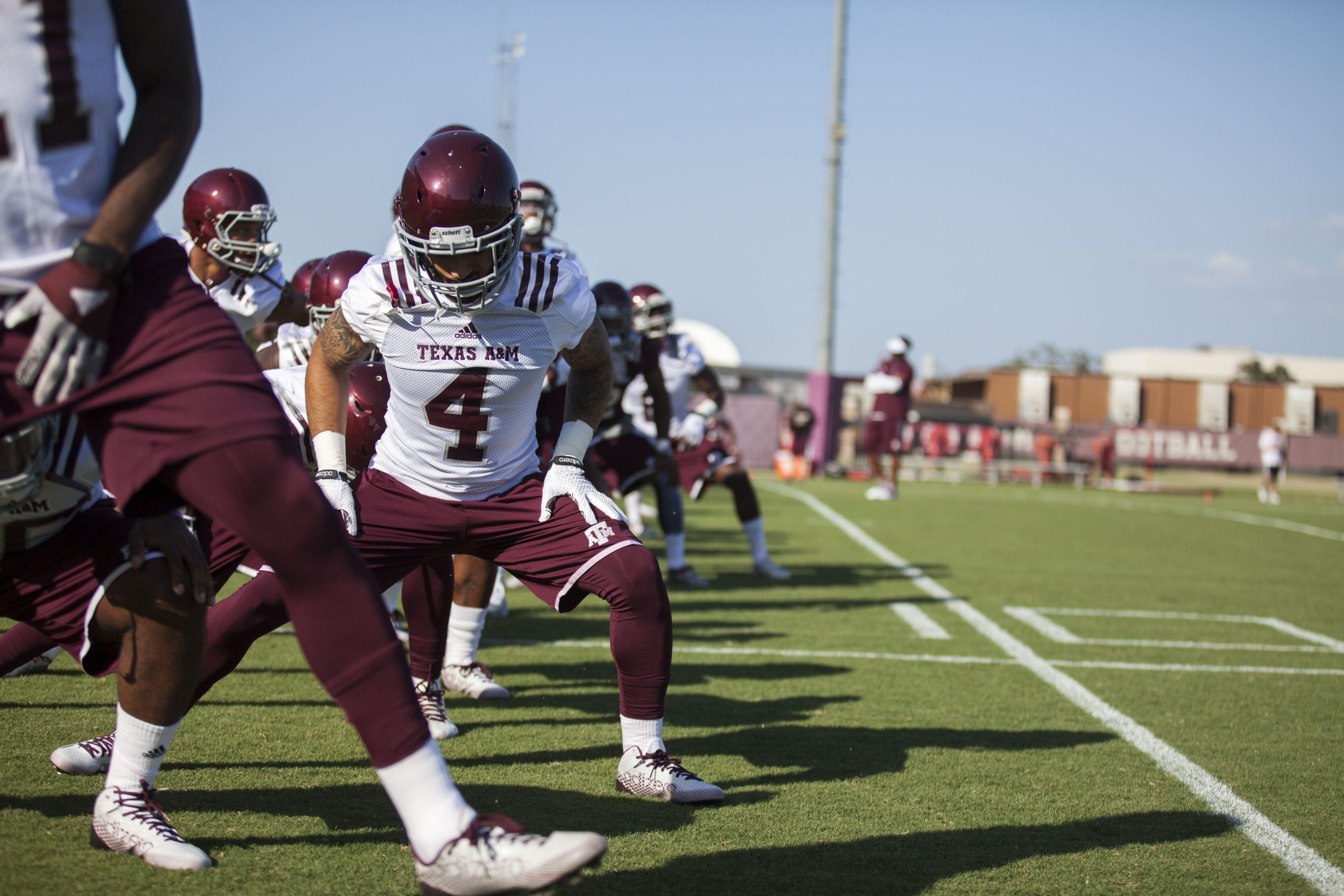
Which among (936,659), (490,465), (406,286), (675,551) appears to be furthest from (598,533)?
(675,551)

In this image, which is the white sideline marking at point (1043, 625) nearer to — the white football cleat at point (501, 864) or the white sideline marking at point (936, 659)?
the white sideline marking at point (936, 659)

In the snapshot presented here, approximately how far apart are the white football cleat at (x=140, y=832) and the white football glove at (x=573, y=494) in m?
1.39

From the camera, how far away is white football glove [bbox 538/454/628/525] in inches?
148

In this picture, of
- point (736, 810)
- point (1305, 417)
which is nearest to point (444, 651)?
point (736, 810)

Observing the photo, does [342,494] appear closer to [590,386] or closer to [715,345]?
[590,386]

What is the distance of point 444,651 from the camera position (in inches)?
186

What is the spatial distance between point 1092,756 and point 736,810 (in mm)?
1721

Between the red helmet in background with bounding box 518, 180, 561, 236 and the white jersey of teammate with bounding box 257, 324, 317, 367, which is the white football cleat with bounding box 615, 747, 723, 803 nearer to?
the white jersey of teammate with bounding box 257, 324, 317, 367

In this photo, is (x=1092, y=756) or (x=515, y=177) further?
(x=1092, y=756)

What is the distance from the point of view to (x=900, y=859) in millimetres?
3293

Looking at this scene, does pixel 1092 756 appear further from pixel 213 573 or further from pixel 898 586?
pixel 898 586

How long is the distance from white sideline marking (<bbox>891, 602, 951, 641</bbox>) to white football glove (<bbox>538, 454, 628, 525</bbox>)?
3.91 meters

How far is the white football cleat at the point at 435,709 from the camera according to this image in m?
4.44

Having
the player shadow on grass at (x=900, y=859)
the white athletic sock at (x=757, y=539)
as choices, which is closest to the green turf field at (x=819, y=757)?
the player shadow on grass at (x=900, y=859)
